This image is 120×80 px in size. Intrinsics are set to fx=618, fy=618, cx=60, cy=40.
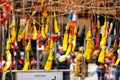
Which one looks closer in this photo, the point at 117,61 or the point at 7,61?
the point at 7,61

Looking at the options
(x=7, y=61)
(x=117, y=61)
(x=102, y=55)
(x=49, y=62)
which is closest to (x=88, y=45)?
(x=102, y=55)

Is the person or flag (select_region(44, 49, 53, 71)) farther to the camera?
the person

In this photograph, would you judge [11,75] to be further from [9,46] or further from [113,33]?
[113,33]

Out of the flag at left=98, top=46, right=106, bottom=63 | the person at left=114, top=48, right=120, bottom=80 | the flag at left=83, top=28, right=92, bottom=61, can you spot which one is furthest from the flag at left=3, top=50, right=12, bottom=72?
the person at left=114, top=48, right=120, bottom=80

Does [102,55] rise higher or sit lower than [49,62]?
higher

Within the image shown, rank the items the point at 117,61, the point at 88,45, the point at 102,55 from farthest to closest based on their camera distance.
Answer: the point at 117,61
the point at 102,55
the point at 88,45

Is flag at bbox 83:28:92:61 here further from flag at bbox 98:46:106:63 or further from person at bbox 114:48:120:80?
person at bbox 114:48:120:80

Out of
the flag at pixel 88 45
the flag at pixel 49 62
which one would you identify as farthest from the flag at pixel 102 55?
the flag at pixel 49 62

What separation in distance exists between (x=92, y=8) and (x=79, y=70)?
1.87 meters

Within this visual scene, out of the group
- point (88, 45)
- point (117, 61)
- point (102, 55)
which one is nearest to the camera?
point (88, 45)

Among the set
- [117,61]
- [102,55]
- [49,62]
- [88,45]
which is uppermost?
[88,45]

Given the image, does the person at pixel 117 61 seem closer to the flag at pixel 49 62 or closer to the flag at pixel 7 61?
the flag at pixel 49 62

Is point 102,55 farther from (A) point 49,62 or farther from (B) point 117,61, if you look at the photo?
(A) point 49,62

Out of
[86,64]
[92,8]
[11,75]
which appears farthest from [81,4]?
[11,75]
